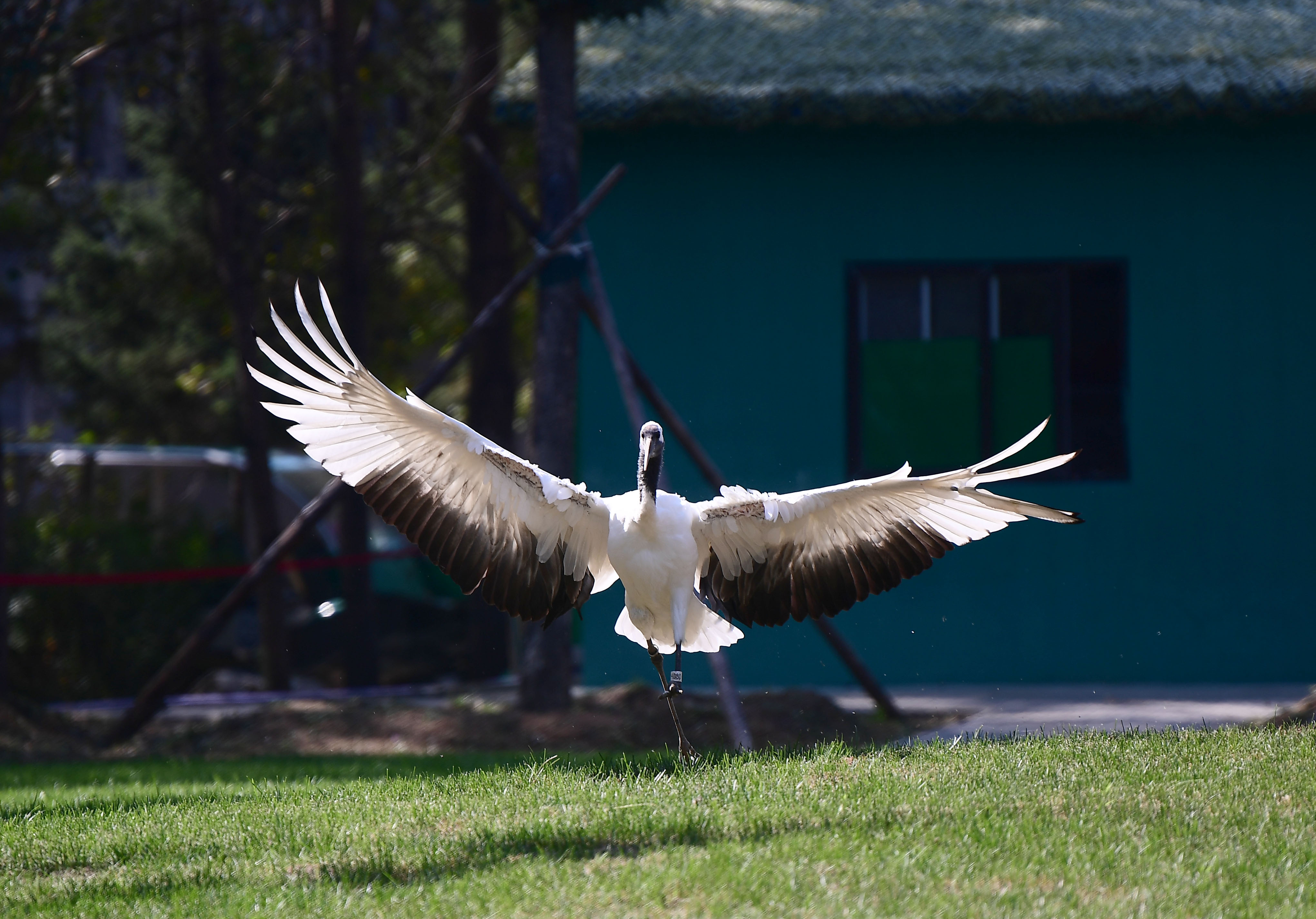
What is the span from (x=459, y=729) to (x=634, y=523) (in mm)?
3882

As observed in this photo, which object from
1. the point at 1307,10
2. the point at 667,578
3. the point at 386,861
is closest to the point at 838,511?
the point at 667,578

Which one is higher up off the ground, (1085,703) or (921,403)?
(921,403)

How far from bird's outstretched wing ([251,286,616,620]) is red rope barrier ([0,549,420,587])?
345 centimetres

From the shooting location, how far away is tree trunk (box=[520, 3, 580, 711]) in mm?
9898

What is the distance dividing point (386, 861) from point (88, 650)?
338 inches

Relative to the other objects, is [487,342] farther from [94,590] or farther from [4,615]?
[4,615]

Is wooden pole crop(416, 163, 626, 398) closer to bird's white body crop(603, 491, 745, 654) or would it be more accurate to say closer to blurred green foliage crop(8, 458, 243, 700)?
bird's white body crop(603, 491, 745, 654)

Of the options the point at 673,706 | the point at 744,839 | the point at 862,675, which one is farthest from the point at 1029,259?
the point at 744,839

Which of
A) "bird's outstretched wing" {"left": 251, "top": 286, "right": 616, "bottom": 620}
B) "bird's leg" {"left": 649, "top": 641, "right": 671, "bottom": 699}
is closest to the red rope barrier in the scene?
"bird's outstretched wing" {"left": 251, "top": 286, "right": 616, "bottom": 620}

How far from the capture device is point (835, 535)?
676 cm

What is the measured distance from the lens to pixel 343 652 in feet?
44.6

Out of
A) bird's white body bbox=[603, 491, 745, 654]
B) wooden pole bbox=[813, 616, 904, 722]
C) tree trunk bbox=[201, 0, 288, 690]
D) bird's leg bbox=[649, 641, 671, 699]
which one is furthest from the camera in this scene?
tree trunk bbox=[201, 0, 288, 690]

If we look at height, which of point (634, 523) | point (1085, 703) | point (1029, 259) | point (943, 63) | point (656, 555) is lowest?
point (1085, 703)

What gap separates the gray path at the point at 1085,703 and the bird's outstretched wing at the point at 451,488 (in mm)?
2616
